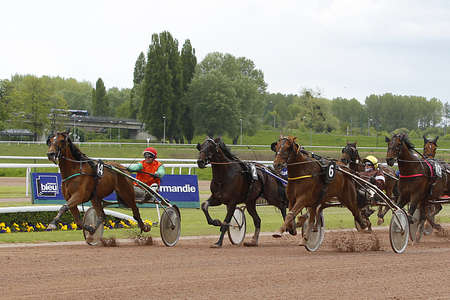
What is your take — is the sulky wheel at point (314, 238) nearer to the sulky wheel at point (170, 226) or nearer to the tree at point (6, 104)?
the sulky wheel at point (170, 226)

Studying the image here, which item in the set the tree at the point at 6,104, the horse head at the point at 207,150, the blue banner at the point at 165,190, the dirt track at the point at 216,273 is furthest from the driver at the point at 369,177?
the tree at the point at 6,104

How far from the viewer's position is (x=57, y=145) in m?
9.19

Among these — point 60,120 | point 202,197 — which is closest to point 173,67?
point 60,120

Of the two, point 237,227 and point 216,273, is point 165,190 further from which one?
point 216,273

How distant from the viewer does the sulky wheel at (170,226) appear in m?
9.66

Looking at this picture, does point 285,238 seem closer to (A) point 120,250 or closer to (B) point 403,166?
(B) point 403,166

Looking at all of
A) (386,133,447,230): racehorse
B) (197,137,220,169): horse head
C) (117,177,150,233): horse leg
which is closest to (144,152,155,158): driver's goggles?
(117,177,150,233): horse leg

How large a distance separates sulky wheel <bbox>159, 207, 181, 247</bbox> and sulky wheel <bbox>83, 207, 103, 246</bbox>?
906 millimetres

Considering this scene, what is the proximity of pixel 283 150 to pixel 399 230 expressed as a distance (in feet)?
6.74

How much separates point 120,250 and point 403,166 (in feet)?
15.9

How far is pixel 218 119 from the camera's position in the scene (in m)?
62.7

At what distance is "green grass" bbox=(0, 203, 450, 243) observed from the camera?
1045 centimetres

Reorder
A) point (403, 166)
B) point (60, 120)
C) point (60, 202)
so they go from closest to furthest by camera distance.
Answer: point (403, 166) → point (60, 202) → point (60, 120)

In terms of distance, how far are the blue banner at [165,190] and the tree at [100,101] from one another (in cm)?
8008
